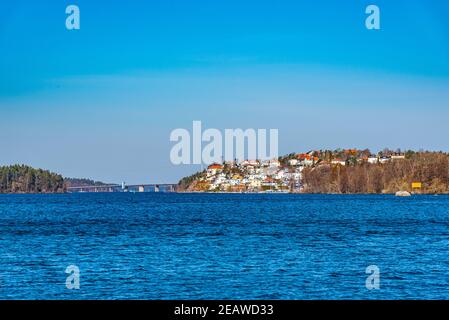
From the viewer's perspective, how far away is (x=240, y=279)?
3656 centimetres

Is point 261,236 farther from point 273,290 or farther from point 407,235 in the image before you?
point 273,290

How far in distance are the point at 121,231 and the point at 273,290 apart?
4336 centimetres

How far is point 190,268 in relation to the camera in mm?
40781

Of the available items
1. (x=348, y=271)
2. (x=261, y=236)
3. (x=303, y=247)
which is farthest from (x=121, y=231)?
(x=348, y=271)

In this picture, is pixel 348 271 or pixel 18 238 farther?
pixel 18 238

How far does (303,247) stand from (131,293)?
80.6 feet
